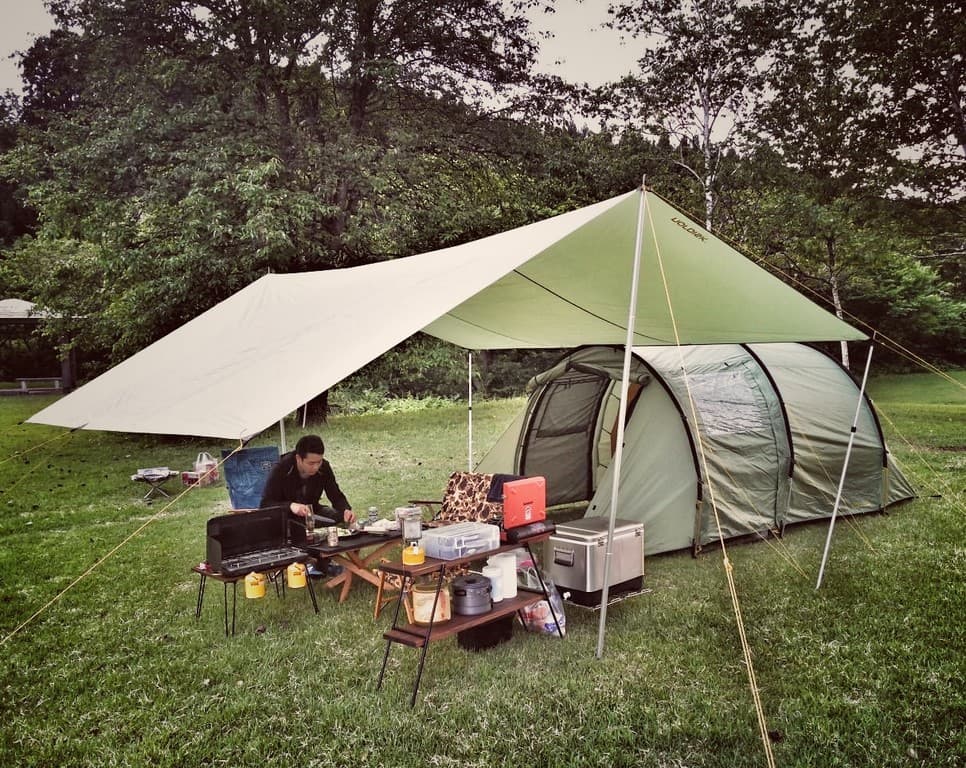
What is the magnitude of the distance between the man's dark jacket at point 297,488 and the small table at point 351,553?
1.25 ft

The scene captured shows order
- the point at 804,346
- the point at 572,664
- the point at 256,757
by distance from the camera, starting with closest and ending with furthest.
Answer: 1. the point at 256,757
2. the point at 572,664
3. the point at 804,346

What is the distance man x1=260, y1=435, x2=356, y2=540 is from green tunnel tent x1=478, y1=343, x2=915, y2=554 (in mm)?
2001

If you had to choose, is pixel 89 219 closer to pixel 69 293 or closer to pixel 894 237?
pixel 69 293

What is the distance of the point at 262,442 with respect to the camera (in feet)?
42.7

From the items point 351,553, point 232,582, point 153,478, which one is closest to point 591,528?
point 351,553

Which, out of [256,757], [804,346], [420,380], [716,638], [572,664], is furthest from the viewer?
[420,380]

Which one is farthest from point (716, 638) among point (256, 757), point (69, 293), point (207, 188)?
point (69, 293)

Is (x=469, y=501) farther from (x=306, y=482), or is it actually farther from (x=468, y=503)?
(x=306, y=482)

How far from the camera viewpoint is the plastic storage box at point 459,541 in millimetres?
3869

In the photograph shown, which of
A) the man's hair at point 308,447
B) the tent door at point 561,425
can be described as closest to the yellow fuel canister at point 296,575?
the man's hair at point 308,447

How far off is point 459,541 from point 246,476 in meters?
3.46

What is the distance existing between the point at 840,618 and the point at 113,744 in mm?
3919

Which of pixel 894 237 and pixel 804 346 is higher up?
pixel 894 237

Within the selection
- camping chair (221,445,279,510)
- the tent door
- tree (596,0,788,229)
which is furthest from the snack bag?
tree (596,0,788,229)
